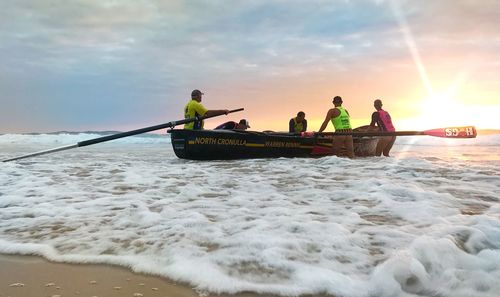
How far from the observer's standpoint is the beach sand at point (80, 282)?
235cm


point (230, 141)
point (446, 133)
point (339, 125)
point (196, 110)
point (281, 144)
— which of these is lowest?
point (281, 144)

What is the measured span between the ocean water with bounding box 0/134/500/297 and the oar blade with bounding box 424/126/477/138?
452 centimetres

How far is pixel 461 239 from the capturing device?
3252mm

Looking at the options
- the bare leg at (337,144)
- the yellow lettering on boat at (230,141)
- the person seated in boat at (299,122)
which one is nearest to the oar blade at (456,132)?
the bare leg at (337,144)

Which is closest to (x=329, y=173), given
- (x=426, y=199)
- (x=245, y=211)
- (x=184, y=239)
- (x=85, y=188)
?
(x=426, y=199)

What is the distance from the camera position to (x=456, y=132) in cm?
1096

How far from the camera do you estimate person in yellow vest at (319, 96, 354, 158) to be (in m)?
11.4

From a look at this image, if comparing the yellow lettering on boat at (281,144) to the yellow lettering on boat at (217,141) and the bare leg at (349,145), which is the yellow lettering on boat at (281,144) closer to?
the yellow lettering on boat at (217,141)

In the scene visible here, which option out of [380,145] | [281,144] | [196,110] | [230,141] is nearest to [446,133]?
[380,145]

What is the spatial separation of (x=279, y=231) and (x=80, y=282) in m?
1.68

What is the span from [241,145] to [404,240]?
7903 mm

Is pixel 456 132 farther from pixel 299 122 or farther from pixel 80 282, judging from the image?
pixel 80 282

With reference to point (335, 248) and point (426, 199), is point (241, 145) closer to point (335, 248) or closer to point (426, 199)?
point (426, 199)

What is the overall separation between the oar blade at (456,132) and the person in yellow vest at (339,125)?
2.05m
